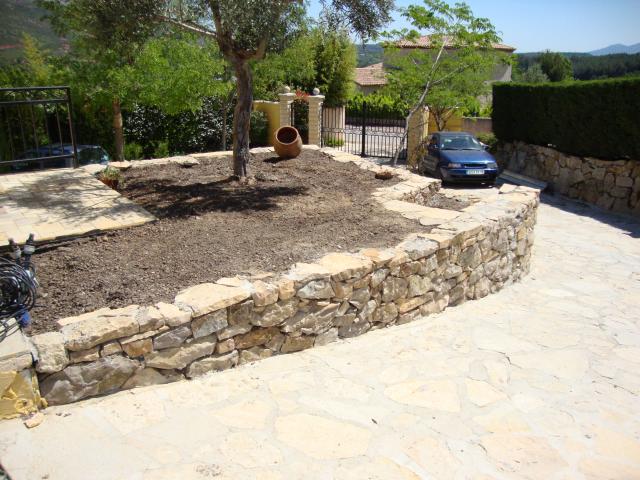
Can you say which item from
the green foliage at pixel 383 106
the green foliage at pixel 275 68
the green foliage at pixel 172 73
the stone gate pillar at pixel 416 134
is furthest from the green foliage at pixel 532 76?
the green foliage at pixel 172 73

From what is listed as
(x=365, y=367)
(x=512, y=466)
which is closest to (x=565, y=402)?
(x=512, y=466)

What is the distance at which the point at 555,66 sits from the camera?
5253cm

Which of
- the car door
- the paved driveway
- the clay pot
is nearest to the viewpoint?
the paved driveway

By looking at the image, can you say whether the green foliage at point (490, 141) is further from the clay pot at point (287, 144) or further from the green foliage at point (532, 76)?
the green foliage at point (532, 76)

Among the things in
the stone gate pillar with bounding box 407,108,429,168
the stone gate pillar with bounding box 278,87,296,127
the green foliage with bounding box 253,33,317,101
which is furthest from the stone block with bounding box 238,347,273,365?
the stone gate pillar with bounding box 407,108,429,168

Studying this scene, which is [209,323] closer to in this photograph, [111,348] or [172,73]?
[111,348]

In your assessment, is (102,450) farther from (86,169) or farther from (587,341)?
(86,169)

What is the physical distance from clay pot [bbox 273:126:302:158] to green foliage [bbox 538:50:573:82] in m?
48.9

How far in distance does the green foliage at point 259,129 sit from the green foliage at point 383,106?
A: 4.34 metres

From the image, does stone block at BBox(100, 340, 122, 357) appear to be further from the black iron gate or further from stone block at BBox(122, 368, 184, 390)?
the black iron gate

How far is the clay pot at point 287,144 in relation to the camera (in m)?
10.7

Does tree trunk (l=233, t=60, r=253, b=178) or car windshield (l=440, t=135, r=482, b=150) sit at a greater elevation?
tree trunk (l=233, t=60, r=253, b=178)

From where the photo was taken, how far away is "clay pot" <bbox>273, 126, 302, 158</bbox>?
1070 cm

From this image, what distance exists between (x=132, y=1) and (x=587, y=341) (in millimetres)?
6951
